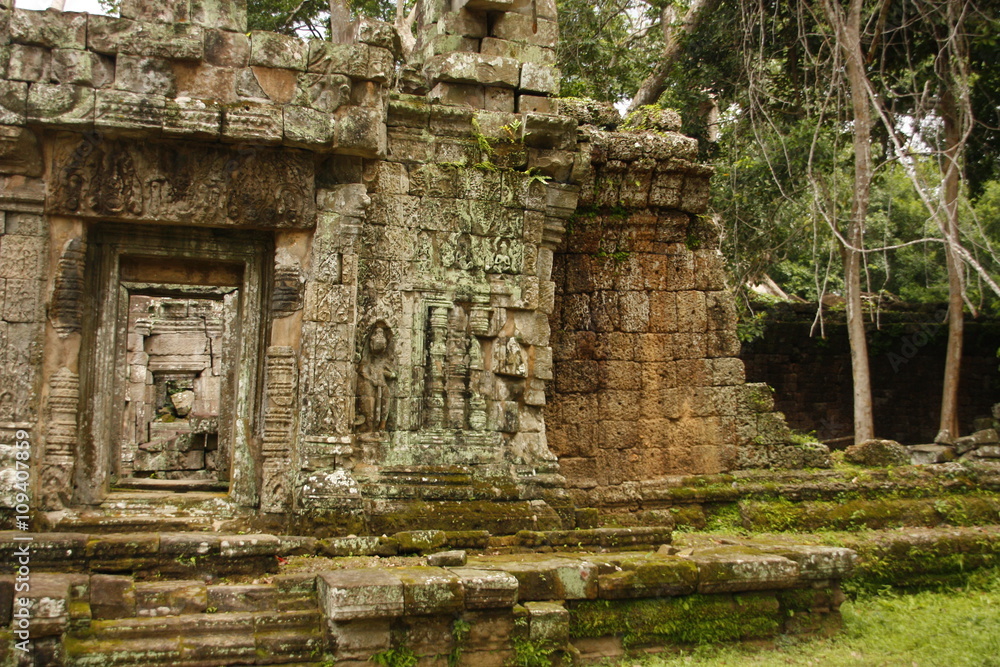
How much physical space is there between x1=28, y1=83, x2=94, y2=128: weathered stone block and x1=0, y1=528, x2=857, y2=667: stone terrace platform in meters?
2.81

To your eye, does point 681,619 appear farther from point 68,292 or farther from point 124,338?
point 68,292

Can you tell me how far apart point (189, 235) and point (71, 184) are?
3.03ft

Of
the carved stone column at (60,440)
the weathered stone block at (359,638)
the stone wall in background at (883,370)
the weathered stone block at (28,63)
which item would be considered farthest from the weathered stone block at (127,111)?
the stone wall in background at (883,370)

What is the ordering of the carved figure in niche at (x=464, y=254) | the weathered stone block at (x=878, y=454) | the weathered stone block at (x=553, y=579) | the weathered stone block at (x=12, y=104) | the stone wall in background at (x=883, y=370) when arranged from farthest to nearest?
the stone wall in background at (x=883, y=370), the weathered stone block at (x=878, y=454), the carved figure in niche at (x=464, y=254), the weathered stone block at (x=12, y=104), the weathered stone block at (x=553, y=579)

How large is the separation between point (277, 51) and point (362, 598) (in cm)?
406

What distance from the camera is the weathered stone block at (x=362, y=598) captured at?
5.58 m

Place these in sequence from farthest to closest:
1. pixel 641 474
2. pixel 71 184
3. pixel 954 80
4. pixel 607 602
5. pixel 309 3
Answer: pixel 309 3
pixel 954 80
pixel 641 474
pixel 71 184
pixel 607 602

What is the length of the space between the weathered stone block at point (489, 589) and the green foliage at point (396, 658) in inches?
17.5

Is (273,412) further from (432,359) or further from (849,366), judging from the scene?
(849,366)

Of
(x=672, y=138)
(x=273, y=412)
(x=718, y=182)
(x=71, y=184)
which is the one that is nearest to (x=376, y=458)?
(x=273, y=412)

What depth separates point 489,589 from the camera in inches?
234

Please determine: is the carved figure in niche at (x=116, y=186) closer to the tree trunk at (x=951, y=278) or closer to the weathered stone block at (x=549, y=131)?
the weathered stone block at (x=549, y=131)

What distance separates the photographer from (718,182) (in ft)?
47.6

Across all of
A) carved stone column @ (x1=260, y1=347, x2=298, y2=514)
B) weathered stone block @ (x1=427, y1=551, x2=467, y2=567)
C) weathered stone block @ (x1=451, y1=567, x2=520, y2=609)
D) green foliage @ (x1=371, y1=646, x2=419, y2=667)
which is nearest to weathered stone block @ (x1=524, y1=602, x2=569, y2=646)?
weathered stone block @ (x1=451, y1=567, x2=520, y2=609)
